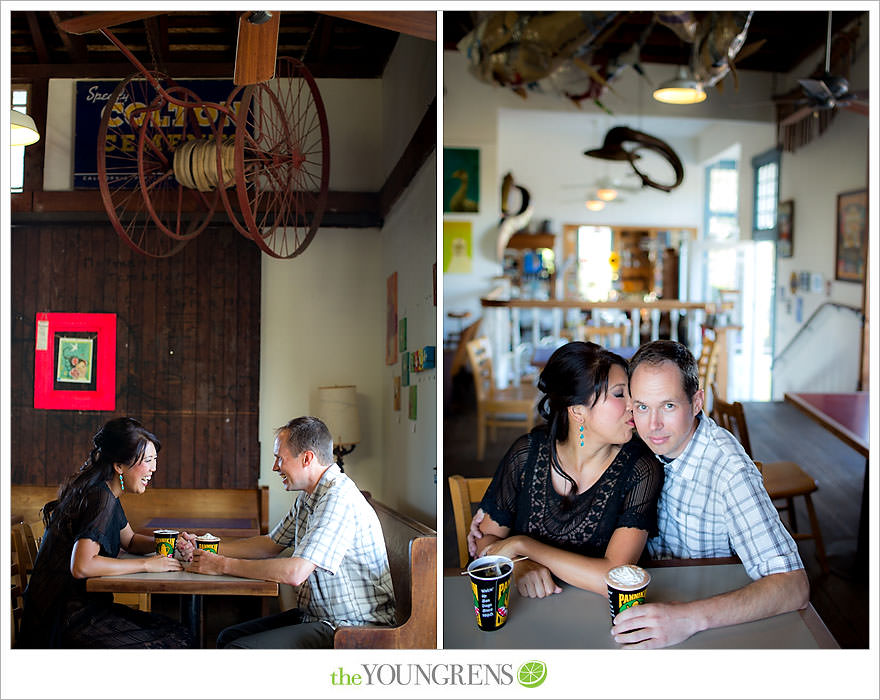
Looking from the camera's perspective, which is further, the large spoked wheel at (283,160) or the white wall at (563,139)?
the white wall at (563,139)

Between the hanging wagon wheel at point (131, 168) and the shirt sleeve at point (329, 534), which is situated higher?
the hanging wagon wheel at point (131, 168)

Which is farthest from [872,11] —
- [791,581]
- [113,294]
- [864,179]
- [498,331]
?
[498,331]

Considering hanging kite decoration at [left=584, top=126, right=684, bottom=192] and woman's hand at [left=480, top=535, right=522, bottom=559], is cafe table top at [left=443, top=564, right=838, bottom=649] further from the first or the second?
hanging kite decoration at [left=584, top=126, right=684, bottom=192]

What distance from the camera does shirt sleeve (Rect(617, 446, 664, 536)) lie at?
81.0 inches

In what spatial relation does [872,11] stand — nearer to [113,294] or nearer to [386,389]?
[386,389]

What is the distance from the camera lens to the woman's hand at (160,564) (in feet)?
6.81

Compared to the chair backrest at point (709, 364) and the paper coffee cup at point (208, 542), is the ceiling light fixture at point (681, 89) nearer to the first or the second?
the chair backrest at point (709, 364)

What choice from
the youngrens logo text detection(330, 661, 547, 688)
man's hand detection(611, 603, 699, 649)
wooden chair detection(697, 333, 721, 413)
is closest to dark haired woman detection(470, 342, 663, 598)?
man's hand detection(611, 603, 699, 649)

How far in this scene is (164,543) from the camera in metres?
2.11

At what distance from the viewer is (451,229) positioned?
376 inches

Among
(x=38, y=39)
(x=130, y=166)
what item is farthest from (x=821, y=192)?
(x=38, y=39)

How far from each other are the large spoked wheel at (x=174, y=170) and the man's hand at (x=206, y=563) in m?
0.85

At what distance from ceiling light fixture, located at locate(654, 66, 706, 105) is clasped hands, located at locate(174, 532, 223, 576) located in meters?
5.02

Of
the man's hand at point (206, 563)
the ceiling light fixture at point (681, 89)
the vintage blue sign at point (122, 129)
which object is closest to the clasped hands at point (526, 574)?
the man's hand at point (206, 563)
